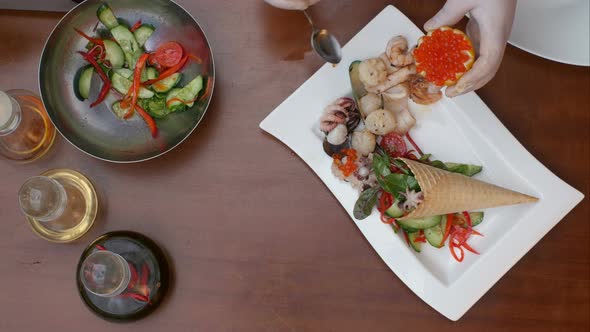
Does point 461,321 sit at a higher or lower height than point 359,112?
lower

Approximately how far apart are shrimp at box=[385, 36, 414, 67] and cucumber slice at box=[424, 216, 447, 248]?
0.38m

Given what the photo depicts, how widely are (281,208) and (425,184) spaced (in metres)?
0.35

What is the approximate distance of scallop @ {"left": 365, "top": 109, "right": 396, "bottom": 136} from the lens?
1194 mm

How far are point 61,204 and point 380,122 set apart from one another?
739 mm

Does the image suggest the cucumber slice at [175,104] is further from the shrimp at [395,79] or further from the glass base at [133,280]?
the shrimp at [395,79]

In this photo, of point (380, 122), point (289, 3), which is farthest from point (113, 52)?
point (380, 122)

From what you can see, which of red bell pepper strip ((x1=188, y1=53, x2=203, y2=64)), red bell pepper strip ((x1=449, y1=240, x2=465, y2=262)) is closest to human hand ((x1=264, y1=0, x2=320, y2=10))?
red bell pepper strip ((x1=188, y1=53, x2=203, y2=64))

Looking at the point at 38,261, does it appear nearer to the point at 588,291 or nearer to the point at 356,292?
the point at 356,292

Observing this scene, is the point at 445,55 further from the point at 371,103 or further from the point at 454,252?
the point at 454,252

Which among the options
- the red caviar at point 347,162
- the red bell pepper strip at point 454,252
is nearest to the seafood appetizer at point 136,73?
the red caviar at point 347,162

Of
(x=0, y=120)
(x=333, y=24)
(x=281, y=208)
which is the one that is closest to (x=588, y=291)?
(x=281, y=208)

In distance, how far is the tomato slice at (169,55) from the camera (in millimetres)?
1216

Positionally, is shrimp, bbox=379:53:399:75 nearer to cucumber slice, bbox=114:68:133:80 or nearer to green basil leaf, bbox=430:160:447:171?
green basil leaf, bbox=430:160:447:171

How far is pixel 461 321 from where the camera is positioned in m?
1.23
